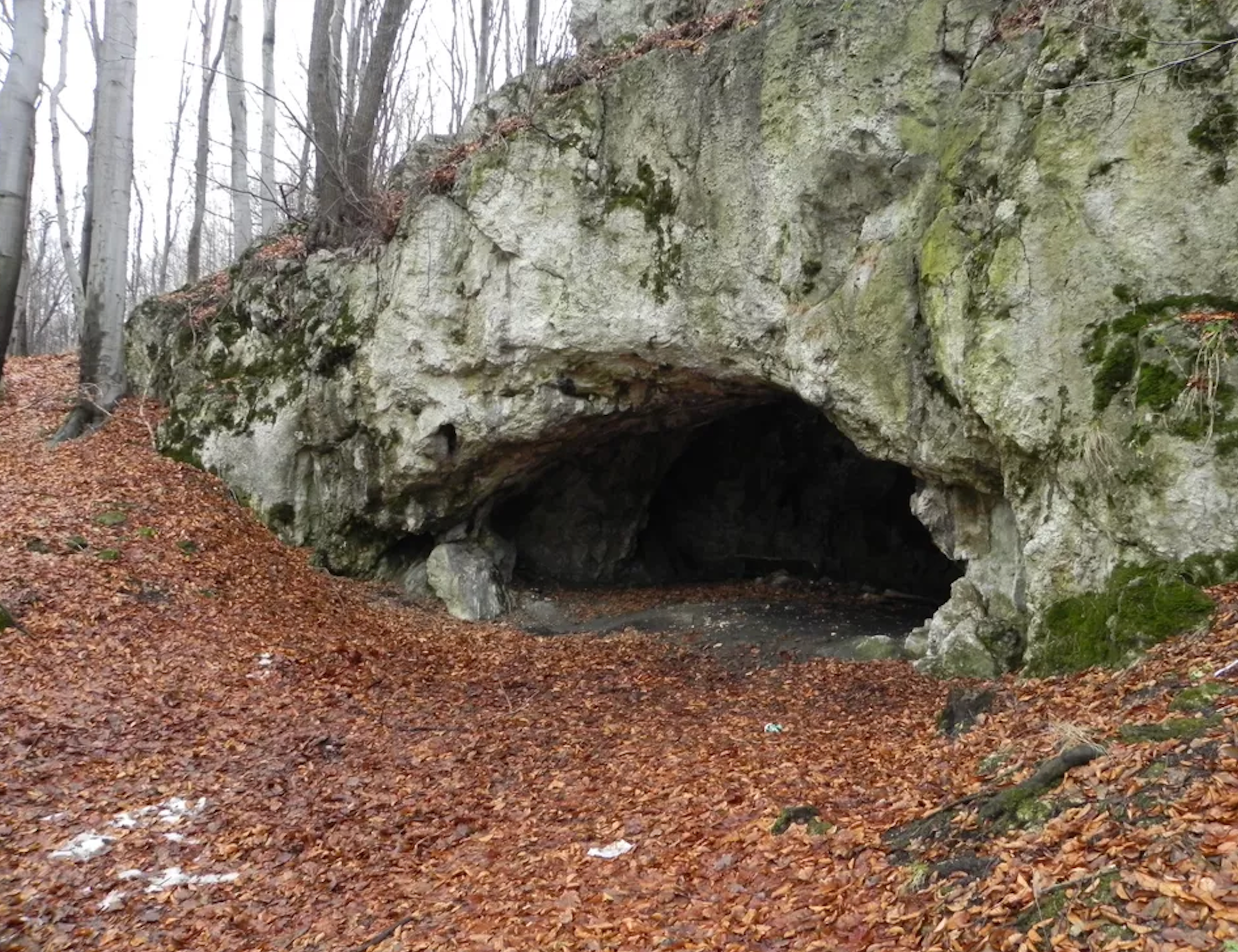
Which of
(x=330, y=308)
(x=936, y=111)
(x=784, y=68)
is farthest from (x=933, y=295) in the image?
(x=330, y=308)

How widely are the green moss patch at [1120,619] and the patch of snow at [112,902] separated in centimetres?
614

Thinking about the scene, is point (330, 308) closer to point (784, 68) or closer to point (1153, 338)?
point (784, 68)

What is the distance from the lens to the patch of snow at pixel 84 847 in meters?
5.39

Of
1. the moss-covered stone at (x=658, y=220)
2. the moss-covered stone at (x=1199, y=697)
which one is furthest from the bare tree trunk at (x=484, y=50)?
the moss-covered stone at (x=1199, y=697)

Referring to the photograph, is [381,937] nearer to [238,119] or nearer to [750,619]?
[750,619]

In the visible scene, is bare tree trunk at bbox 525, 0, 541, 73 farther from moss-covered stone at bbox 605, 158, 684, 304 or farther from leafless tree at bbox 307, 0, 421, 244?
moss-covered stone at bbox 605, 158, 684, 304

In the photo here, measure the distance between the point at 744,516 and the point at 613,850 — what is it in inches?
455

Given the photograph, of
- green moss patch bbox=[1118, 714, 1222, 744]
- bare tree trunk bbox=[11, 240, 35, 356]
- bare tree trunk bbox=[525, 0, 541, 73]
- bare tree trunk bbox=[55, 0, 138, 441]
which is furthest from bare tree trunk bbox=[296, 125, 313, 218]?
green moss patch bbox=[1118, 714, 1222, 744]

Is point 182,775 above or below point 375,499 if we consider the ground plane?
below

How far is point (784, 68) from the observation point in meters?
8.77

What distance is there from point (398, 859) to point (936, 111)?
7363 millimetres

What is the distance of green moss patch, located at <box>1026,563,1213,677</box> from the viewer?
19.4ft

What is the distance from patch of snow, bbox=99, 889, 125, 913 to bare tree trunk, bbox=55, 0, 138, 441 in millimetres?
9094

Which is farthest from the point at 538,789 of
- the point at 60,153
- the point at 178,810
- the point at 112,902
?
the point at 60,153
